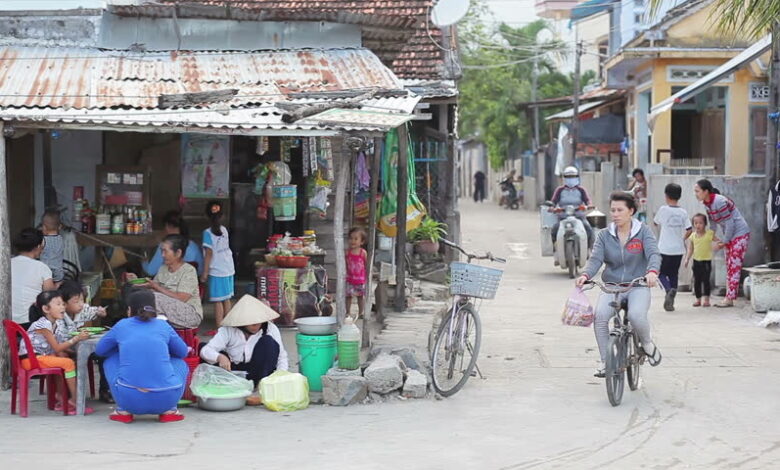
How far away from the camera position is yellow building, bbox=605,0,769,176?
23922 millimetres

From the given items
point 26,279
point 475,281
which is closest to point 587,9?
point 475,281

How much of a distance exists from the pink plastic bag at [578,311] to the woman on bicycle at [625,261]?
10 centimetres

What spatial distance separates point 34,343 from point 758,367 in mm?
6328

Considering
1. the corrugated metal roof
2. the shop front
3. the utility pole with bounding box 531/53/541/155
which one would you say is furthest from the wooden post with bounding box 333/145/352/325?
the utility pole with bounding box 531/53/541/155

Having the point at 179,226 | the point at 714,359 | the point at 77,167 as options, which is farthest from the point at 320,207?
the point at 714,359

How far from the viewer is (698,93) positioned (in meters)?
23.9

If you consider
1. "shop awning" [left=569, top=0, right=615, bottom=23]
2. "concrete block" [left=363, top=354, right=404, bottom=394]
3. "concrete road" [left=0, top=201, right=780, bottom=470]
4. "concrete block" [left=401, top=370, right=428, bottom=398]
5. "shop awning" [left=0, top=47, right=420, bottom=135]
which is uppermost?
"shop awning" [left=569, top=0, right=615, bottom=23]

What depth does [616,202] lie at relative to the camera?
8.91 meters

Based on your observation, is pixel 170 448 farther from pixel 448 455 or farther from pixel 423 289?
pixel 423 289

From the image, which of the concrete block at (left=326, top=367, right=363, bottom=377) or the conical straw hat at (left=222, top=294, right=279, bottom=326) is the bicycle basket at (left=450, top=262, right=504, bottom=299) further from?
the conical straw hat at (left=222, top=294, right=279, bottom=326)

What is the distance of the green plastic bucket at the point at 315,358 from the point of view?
29.8ft

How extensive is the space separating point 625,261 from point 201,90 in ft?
14.0

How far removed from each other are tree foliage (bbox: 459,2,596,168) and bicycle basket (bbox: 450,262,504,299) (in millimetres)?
33940

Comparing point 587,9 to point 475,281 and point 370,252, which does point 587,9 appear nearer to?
point 370,252
